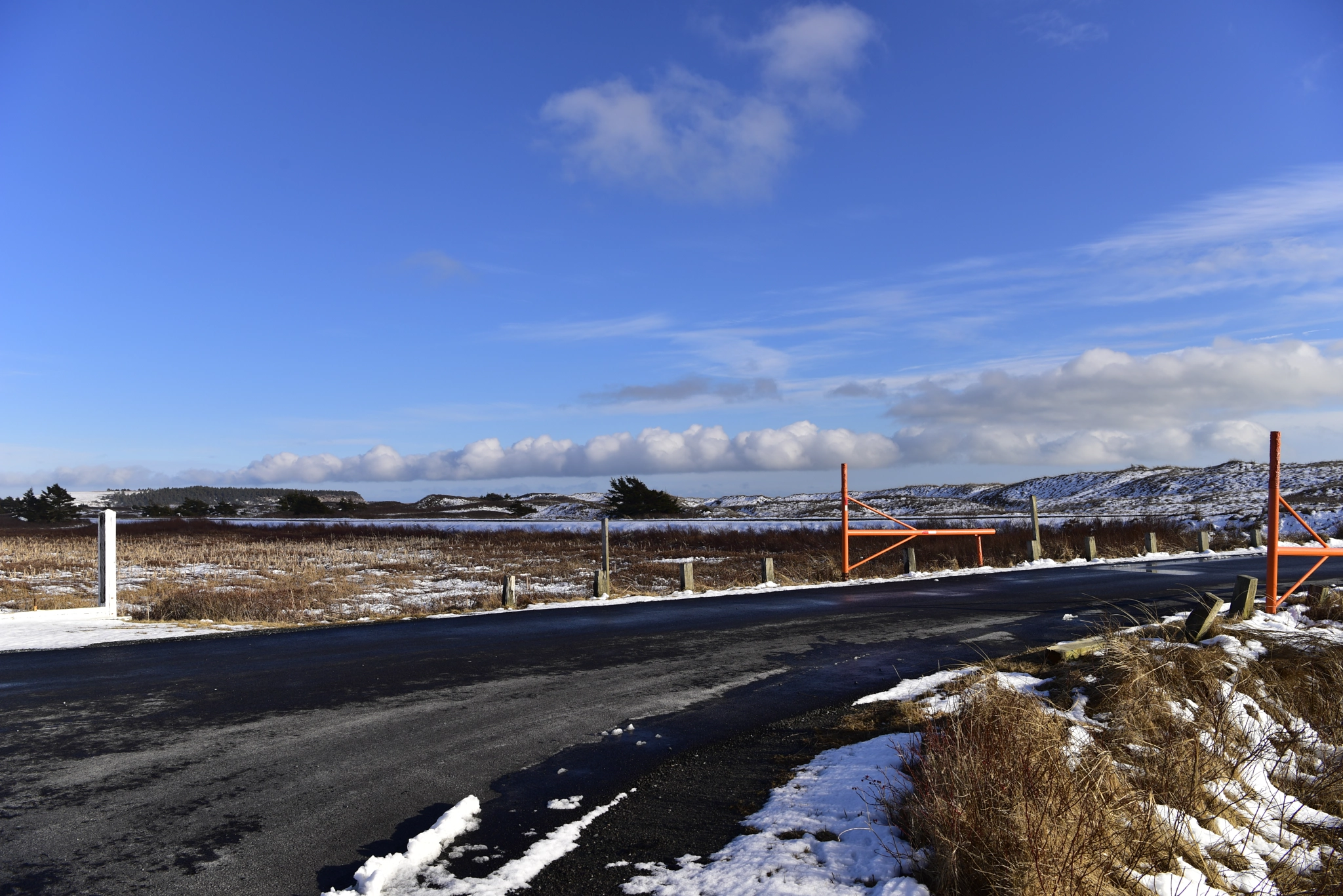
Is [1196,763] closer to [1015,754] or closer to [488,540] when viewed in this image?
[1015,754]

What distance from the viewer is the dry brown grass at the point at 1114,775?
380 centimetres

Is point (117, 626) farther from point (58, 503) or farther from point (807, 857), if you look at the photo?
point (58, 503)

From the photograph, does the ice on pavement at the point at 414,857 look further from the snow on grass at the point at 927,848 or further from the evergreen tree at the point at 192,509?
the evergreen tree at the point at 192,509

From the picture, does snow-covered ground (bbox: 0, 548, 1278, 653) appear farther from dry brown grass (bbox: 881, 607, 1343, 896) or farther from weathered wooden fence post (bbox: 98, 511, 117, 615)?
dry brown grass (bbox: 881, 607, 1343, 896)

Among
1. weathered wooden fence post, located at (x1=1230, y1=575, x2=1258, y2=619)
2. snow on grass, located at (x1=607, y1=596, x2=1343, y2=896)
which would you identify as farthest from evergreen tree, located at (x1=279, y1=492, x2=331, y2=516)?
snow on grass, located at (x1=607, y1=596, x2=1343, y2=896)

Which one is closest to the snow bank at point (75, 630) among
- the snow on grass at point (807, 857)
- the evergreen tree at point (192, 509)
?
the snow on grass at point (807, 857)

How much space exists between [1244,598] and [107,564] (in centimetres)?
1590

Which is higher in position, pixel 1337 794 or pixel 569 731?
pixel 569 731

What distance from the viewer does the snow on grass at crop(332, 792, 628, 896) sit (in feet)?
12.1

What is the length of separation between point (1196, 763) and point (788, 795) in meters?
2.52

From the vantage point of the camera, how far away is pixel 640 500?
59.6 metres

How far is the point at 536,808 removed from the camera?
472 centimetres

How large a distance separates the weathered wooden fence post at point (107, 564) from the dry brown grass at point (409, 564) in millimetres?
773

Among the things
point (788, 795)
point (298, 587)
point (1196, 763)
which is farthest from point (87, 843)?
point (298, 587)
